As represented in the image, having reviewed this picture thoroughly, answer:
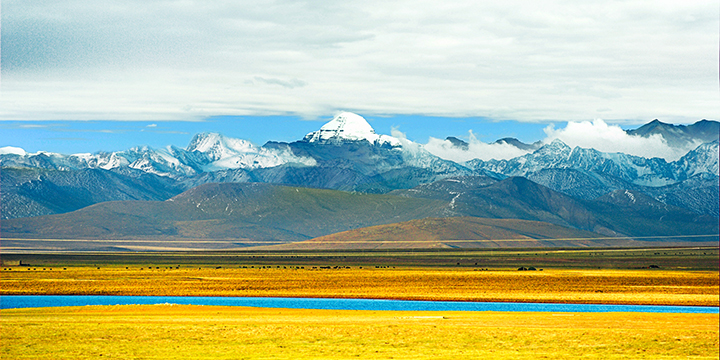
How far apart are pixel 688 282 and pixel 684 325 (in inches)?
2524

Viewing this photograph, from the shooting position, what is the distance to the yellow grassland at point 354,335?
4184cm

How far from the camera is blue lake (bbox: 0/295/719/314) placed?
74375 mm

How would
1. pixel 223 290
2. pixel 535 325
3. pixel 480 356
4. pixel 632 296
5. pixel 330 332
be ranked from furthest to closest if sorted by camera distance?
1. pixel 223 290
2. pixel 632 296
3. pixel 535 325
4. pixel 330 332
5. pixel 480 356

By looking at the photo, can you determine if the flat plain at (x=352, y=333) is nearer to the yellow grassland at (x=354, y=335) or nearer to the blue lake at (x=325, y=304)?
the yellow grassland at (x=354, y=335)

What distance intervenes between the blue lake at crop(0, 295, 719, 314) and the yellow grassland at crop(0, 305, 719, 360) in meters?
8.60

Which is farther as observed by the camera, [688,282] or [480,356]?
[688,282]

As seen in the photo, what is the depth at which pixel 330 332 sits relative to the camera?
167 ft

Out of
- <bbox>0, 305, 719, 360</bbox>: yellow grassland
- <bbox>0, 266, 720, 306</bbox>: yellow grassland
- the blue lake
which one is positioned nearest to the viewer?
<bbox>0, 305, 719, 360</bbox>: yellow grassland

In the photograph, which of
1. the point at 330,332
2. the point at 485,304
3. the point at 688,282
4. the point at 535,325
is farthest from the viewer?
the point at 688,282

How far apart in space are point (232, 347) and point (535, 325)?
22.0 m

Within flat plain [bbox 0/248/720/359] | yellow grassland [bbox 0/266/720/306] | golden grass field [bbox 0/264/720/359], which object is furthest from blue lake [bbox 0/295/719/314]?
golden grass field [bbox 0/264/720/359]

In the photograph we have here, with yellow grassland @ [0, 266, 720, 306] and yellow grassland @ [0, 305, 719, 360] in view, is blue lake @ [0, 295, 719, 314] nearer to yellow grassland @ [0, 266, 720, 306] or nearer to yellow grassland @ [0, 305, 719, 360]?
yellow grassland @ [0, 266, 720, 306]

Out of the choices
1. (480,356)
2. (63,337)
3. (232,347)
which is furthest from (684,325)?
(63,337)

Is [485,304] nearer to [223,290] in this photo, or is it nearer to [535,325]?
[535,325]
